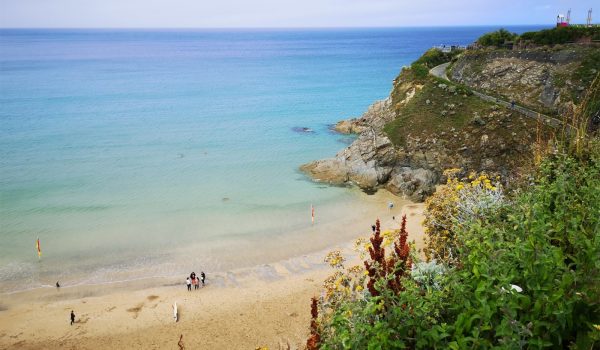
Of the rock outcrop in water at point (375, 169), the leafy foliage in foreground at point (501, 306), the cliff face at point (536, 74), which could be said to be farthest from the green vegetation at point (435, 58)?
the leafy foliage in foreground at point (501, 306)

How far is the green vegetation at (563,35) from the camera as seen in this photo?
1606 inches

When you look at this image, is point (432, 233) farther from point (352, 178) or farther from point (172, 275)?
point (352, 178)

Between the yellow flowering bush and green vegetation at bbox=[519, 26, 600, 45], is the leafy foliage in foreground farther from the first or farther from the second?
green vegetation at bbox=[519, 26, 600, 45]

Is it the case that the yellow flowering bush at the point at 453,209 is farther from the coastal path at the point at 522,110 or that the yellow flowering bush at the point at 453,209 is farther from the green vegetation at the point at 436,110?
the green vegetation at the point at 436,110

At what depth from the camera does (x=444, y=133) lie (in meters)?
36.4

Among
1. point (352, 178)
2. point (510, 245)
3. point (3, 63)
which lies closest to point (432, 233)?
point (510, 245)

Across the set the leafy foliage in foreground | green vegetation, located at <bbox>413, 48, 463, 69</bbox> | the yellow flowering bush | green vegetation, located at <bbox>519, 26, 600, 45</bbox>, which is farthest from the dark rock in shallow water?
the leafy foliage in foreground

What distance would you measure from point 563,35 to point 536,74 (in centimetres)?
597

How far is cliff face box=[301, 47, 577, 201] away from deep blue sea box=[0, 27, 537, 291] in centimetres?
370

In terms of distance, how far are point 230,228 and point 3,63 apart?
13524 cm

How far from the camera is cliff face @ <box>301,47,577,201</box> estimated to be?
112 feet

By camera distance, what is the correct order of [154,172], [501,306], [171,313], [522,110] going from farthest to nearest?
[154,172], [522,110], [171,313], [501,306]

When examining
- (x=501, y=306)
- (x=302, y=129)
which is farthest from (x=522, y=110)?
(x=501, y=306)

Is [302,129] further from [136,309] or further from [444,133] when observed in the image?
[136,309]
